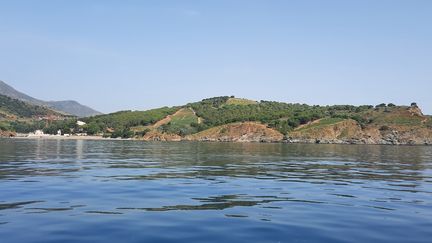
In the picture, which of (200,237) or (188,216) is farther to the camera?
(188,216)

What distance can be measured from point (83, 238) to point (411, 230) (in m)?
12.8

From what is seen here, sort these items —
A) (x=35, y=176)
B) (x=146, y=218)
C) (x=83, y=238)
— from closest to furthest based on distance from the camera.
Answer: (x=83, y=238) → (x=146, y=218) → (x=35, y=176)

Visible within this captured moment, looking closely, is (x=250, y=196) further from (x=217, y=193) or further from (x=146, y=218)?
(x=146, y=218)

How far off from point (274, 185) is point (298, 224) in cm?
1436

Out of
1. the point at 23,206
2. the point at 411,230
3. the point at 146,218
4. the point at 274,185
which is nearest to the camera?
the point at 411,230

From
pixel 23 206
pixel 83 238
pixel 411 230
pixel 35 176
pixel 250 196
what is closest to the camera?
pixel 83 238

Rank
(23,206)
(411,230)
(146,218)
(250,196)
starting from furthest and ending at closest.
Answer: (250,196) → (23,206) → (146,218) → (411,230)

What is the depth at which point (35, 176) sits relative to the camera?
37.0 metres

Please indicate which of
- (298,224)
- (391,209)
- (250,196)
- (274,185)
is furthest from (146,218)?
(274,185)

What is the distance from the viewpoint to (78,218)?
19.3 m

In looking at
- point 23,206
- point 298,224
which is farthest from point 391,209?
point 23,206

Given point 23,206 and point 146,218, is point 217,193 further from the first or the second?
point 23,206

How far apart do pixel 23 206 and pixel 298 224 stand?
13371 millimetres

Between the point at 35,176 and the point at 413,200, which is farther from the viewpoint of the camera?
the point at 35,176
